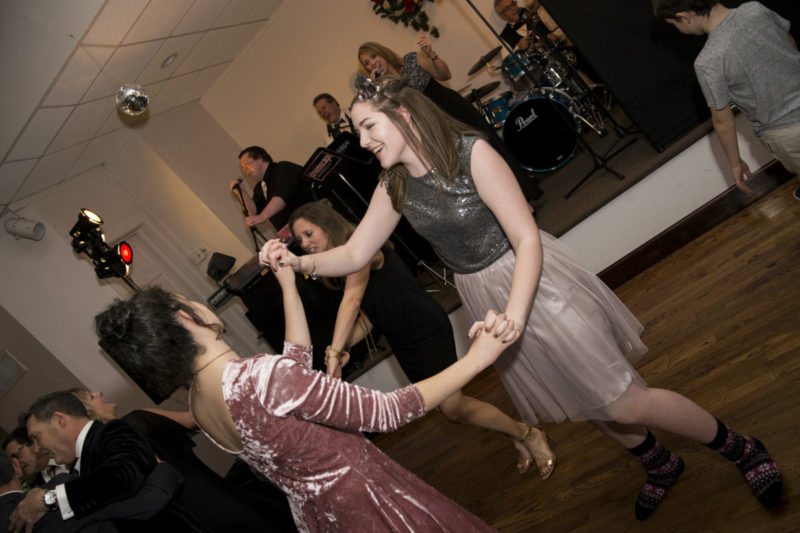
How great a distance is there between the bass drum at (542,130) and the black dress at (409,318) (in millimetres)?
2651

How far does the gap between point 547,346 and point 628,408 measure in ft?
1.01

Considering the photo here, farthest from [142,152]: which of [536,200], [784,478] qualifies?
[784,478]

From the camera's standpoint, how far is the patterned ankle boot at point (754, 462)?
1851mm

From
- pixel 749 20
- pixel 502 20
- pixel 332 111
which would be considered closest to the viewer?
pixel 749 20

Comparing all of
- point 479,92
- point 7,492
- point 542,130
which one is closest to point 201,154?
point 479,92

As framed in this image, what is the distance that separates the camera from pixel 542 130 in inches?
196

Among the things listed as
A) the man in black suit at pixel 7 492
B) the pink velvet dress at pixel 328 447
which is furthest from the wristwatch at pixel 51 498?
the pink velvet dress at pixel 328 447

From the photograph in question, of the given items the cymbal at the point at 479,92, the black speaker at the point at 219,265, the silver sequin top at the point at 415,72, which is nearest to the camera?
the silver sequin top at the point at 415,72

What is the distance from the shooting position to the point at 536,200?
5219 mm

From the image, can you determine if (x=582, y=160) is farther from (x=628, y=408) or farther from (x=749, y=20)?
(x=628, y=408)

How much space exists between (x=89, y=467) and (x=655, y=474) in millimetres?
2083

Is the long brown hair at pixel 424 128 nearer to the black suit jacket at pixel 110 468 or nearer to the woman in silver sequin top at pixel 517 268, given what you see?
the woman in silver sequin top at pixel 517 268

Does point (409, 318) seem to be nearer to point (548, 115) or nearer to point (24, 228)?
point (548, 115)

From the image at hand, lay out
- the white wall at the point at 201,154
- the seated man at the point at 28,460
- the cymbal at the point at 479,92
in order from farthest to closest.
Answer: the white wall at the point at 201,154 < the cymbal at the point at 479,92 < the seated man at the point at 28,460
